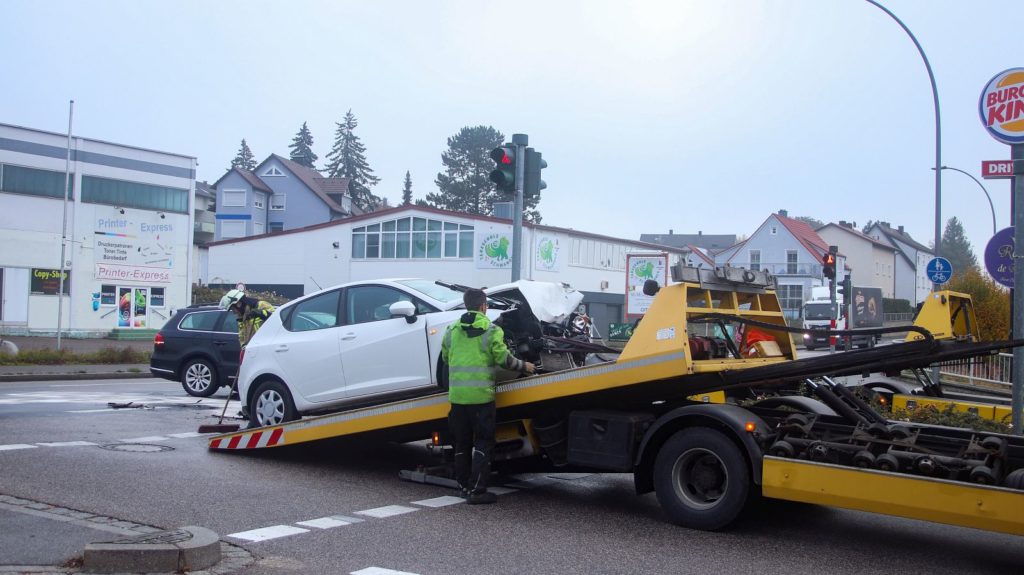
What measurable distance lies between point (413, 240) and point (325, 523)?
4553 cm

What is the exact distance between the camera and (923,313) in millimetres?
8414

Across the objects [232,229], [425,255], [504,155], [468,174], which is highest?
[468,174]

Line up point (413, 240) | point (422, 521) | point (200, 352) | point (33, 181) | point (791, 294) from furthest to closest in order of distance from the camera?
point (791, 294), point (413, 240), point (33, 181), point (200, 352), point (422, 521)

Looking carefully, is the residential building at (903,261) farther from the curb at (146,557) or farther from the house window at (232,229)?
the curb at (146,557)

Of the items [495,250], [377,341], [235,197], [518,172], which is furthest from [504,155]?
[235,197]

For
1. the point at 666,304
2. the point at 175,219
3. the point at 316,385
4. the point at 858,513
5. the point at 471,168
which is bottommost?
the point at 858,513

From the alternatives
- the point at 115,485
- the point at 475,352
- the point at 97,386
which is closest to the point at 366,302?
the point at 475,352

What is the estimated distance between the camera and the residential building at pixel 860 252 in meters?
84.9

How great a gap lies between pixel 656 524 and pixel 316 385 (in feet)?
13.5

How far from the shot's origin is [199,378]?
55.2ft

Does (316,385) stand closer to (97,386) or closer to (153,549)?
(153,549)

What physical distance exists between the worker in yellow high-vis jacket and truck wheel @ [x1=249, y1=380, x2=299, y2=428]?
2.72m

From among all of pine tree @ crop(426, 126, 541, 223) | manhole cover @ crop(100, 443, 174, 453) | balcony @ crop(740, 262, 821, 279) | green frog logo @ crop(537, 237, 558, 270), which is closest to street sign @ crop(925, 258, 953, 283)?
manhole cover @ crop(100, 443, 174, 453)

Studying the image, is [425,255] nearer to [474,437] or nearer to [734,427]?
[474,437]
